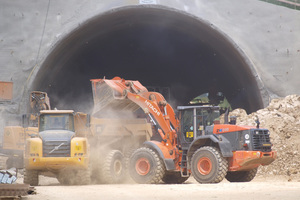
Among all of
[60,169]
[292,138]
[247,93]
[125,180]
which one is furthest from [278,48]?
[60,169]

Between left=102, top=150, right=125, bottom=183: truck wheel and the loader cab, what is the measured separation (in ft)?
7.64

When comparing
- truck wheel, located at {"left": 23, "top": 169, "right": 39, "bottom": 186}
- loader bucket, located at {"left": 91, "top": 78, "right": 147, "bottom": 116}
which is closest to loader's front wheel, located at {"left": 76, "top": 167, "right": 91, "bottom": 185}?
truck wheel, located at {"left": 23, "top": 169, "right": 39, "bottom": 186}

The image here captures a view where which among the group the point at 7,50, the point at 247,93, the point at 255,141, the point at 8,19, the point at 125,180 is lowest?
the point at 125,180

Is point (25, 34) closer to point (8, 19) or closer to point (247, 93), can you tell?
point (8, 19)

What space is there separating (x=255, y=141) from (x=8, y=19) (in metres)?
15.0

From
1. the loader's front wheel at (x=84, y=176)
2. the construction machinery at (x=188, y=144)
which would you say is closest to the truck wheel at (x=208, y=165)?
the construction machinery at (x=188, y=144)

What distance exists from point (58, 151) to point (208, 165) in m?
4.55

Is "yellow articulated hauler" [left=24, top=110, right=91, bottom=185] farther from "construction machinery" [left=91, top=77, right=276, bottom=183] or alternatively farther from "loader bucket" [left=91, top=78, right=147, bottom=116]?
"construction machinery" [left=91, top=77, right=276, bottom=183]

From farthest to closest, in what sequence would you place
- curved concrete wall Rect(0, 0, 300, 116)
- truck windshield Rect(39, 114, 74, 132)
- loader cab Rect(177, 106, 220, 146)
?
curved concrete wall Rect(0, 0, 300, 116) < loader cab Rect(177, 106, 220, 146) < truck windshield Rect(39, 114, 74, 132)

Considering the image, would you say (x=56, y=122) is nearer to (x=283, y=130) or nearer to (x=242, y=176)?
(x=242, y=176)

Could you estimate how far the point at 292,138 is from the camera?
2020 centimetres

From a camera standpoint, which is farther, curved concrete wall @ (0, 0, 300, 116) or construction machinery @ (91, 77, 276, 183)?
curved concrete wall @ (0, 0, 300, 116)

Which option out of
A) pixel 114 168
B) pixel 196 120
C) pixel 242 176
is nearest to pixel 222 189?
pixel 196 120

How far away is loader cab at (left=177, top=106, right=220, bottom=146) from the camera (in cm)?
1546
